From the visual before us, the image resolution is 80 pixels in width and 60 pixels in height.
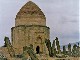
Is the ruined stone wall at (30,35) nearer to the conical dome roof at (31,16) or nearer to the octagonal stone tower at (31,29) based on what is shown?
the octagonal stone tower at (31,29)

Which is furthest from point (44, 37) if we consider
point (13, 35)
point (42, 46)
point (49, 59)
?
point (49, 59)

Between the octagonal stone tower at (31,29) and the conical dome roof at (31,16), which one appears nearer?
the octagonal stone tower at (31,29)

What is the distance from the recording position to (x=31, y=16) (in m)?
38.5

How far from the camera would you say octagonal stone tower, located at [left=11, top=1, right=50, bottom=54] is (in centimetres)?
3834

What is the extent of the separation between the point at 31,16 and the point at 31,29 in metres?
1.40

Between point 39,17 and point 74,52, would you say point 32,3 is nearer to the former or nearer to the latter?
point 39,17

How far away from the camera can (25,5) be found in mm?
39531

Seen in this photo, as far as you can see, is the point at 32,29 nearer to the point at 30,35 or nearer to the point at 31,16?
the point at 30,35

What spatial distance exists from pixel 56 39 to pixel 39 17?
3.02m

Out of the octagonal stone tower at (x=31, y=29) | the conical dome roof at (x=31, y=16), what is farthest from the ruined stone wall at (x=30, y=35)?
the conical dome roof at (x=31, y=16)

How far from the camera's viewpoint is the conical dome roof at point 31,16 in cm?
3850

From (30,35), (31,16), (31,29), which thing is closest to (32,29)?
(31,29)

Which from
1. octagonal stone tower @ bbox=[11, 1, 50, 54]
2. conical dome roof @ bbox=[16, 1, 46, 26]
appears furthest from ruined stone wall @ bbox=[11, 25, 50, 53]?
conical dome roof @ bbox=[16, 1, 46, 26]

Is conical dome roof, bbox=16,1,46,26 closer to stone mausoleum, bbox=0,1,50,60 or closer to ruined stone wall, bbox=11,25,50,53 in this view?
stone mausoleum, bbox=0,1,50,60
